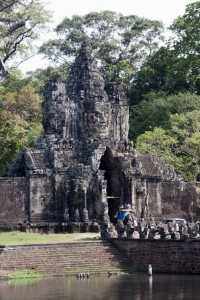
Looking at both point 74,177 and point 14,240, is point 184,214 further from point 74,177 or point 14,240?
point 14,240

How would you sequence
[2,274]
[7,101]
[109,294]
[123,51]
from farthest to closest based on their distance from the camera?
[123,51] < [7,101] < [2,274] < [109,294]

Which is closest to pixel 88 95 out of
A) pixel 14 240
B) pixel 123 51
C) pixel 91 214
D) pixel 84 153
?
pixel 84 153

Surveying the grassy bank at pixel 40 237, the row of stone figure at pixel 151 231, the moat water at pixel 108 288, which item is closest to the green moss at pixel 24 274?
the moat water at pixel 108 288

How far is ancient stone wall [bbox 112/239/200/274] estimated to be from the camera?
4450cm

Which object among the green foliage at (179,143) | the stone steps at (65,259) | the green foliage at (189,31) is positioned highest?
the green foliage at (189,31)

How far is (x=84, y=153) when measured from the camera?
179 ft

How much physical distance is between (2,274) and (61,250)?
12.1ft

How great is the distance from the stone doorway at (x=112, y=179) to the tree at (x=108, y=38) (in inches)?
1414

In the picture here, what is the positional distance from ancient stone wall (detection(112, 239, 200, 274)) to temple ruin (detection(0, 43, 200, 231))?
5947 millimetres

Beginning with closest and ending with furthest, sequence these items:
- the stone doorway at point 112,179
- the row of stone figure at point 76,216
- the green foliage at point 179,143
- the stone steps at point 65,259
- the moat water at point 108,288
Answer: the moat water at point 108,288, the stone steps at point 65,259, the row of stone figure at point 76,216, the stone doorway at point 112,179, the green foliage at point 179,143

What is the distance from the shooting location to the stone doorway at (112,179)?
181 ft

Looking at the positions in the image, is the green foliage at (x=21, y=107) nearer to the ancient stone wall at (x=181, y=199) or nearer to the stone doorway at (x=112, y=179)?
the stone doorway at (x=112, y=179)

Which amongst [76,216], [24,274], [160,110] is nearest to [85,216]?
[76,216]

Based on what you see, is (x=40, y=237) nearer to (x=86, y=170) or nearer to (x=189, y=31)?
(x=86, y=170)
